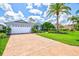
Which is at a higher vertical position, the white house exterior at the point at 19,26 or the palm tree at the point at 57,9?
the palm tree at the point at 57,9

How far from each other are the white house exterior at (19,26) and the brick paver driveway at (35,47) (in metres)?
0.10

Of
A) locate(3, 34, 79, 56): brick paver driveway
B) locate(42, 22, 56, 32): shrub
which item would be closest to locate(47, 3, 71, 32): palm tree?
locate(42, 22, 56, 32): shrub

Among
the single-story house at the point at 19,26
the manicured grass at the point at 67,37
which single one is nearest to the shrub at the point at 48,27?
the manicured grass at the point at 67,37

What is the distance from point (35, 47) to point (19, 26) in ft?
1.23

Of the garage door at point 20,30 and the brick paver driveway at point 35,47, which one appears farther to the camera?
the garage door at point 20,30

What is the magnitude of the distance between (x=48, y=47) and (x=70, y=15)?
0.52m

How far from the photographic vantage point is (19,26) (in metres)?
3.01

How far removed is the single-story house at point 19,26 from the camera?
9.58 feet

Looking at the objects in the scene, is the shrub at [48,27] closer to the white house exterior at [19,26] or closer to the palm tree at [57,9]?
the palm tree at [57,9]

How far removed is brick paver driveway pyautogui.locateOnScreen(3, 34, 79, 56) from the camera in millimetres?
2871

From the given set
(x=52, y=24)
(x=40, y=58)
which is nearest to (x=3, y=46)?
(x=40, y=58)

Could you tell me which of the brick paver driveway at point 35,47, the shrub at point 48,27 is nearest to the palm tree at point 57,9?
the shrub at point 48,27

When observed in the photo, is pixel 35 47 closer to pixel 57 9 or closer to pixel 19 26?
pixel 19 26

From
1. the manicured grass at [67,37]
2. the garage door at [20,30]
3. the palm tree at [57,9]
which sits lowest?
the manicured grass at [67,37]
